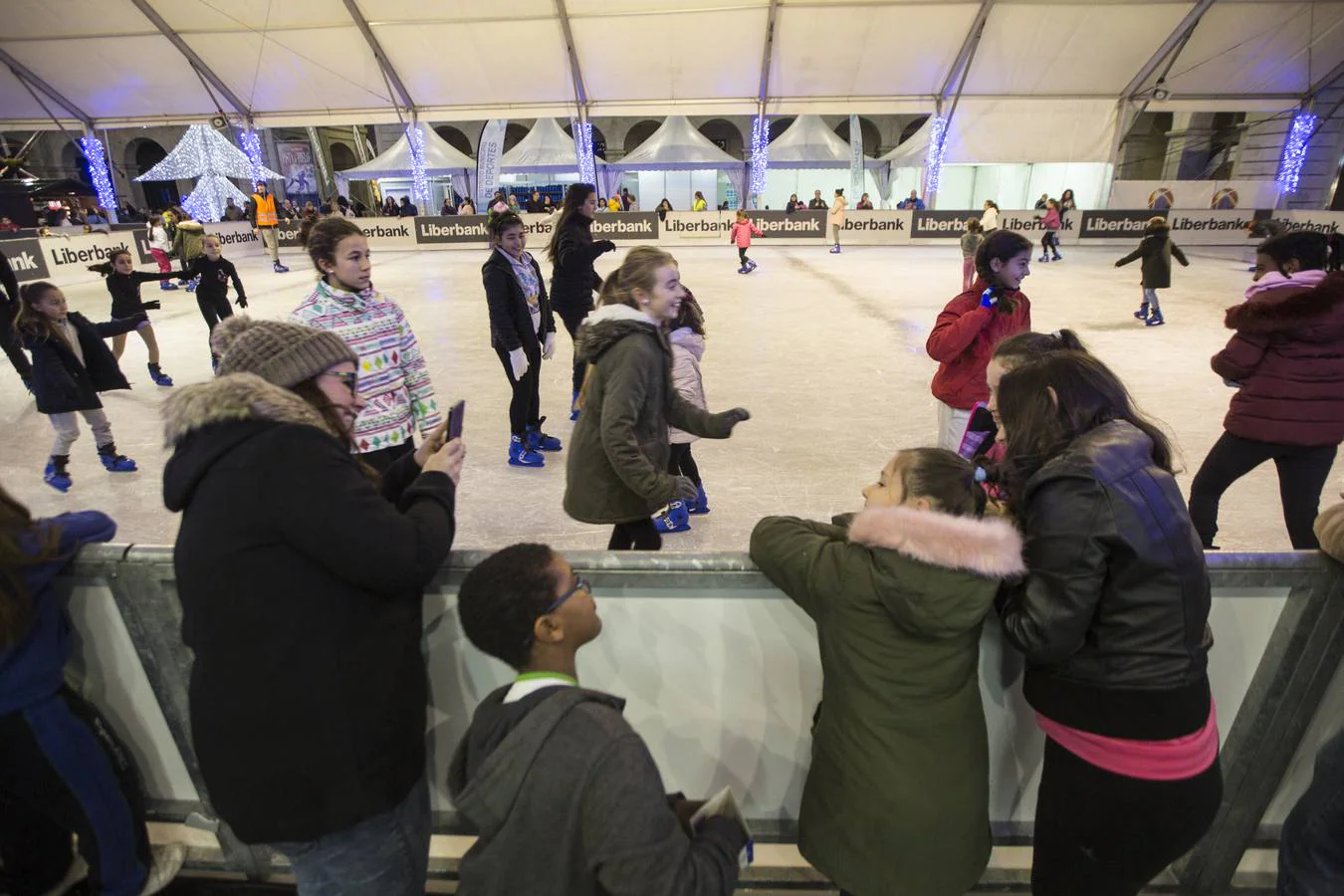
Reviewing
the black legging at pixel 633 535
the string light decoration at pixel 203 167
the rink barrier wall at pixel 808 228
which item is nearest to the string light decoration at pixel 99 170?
the string light decoration at pixel 203 167

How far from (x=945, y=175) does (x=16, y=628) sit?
99.0ft

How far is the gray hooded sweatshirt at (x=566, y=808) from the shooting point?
100cm

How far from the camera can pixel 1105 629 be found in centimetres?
126

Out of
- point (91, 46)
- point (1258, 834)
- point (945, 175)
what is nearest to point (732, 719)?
point (1258, 834)

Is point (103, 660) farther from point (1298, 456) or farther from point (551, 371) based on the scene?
point (551, 371)

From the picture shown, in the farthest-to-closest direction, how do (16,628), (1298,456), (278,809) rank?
(1298,456)
(16,628)
(278,809)

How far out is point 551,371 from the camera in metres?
6.96

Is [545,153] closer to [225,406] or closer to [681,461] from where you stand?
[681,461]

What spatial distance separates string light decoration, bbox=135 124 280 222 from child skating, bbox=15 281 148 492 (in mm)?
17878

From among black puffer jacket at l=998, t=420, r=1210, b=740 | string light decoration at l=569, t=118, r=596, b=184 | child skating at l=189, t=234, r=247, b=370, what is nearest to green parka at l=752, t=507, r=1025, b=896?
black puffer jacket at l=998, t=420, r=1210, b=740

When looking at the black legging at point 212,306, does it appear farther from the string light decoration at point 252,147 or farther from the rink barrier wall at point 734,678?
the string light decoration at point 252,147

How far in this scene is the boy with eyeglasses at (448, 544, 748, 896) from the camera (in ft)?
3.28

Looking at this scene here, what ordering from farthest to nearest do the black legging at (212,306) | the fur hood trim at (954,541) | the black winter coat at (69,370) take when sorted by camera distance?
the black legging at (212,306) < the black winter coat at (69,370) < the fur hood trim at (954,541)

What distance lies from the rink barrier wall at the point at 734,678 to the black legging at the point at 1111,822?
0.90 ft
